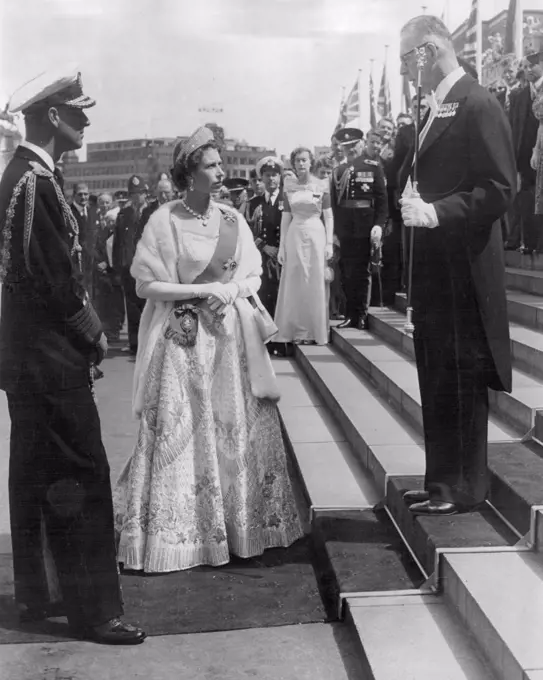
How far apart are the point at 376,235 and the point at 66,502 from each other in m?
6.19

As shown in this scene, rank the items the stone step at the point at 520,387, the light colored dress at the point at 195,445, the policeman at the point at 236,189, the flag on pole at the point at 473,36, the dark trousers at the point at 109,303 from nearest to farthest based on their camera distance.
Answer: the flag on pole at the point at 473,36 < the light colored dress at the point at 195,445 < the stone step at the point at 520,387 < the policeman at the point at 236,189 < the dark trousers at the point at 109,303

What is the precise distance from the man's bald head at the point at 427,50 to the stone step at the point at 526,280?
3511 mm

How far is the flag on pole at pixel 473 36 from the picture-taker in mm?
3920

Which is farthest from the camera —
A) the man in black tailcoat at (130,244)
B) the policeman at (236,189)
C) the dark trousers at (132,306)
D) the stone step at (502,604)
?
the policeman at (236,189)

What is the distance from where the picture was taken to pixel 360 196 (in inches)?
375

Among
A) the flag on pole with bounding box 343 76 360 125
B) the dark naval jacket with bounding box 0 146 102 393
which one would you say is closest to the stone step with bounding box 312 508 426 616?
the dark naval jacket with bounding box 0 146 102 393

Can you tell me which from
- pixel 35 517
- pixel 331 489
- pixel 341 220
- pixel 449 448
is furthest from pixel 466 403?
pixel 341 220

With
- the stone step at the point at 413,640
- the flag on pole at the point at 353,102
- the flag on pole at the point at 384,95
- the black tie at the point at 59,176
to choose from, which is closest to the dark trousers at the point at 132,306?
the flag on pole at the point at 384,95

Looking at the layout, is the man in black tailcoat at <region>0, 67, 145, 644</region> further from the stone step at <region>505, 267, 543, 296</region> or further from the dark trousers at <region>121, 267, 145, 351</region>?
the dark trousers at <region>121, 267, 145, 351</region>

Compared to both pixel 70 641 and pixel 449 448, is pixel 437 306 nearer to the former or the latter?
pixel 449 448

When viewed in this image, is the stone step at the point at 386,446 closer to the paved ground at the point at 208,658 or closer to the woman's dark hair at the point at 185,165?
the paved ground at the point at 208,658

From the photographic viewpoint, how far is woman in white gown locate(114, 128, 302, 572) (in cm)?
439

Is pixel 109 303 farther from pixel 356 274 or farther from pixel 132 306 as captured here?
pixel 356 274

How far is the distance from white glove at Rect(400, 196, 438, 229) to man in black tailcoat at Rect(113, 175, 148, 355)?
664cm
